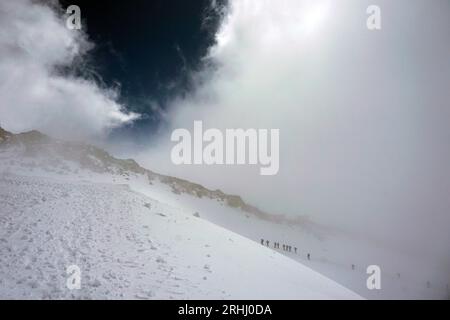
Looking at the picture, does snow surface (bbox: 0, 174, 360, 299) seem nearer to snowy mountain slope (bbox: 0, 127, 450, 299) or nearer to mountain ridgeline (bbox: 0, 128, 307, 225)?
snowy mountain slope (bbox: 0, 127, 450, 299)

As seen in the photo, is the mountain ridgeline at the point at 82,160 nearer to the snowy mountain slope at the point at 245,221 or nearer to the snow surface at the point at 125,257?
the snowy mountain slope at the point at 245,221

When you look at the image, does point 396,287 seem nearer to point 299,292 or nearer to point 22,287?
point 299,292

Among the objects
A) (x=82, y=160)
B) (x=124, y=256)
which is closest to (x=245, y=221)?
(x=82, y=160)

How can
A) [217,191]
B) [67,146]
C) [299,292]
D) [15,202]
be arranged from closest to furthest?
[299,292] → [15,202] → [67,146] → [217,191]

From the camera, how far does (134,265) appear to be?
8180mm

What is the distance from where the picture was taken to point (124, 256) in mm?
8828

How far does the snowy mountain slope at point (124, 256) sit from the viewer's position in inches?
270

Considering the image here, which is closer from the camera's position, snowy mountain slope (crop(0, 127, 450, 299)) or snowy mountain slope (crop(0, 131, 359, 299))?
snowy mountain slope (crop(0, 131, 359, 299))

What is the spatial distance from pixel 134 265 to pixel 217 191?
8925 centimetres

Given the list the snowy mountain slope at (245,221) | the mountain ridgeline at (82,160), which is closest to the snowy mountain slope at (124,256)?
the snowy mountain slope at (245,221)

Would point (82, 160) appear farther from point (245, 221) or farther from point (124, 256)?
point (245, 221)

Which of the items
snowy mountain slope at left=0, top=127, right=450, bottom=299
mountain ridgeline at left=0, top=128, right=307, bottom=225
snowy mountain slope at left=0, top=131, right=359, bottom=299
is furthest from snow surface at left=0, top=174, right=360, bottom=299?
mountain ridgeline at left=0, top=128, right=307, bottom=225

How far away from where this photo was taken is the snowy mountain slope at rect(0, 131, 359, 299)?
6848mm
